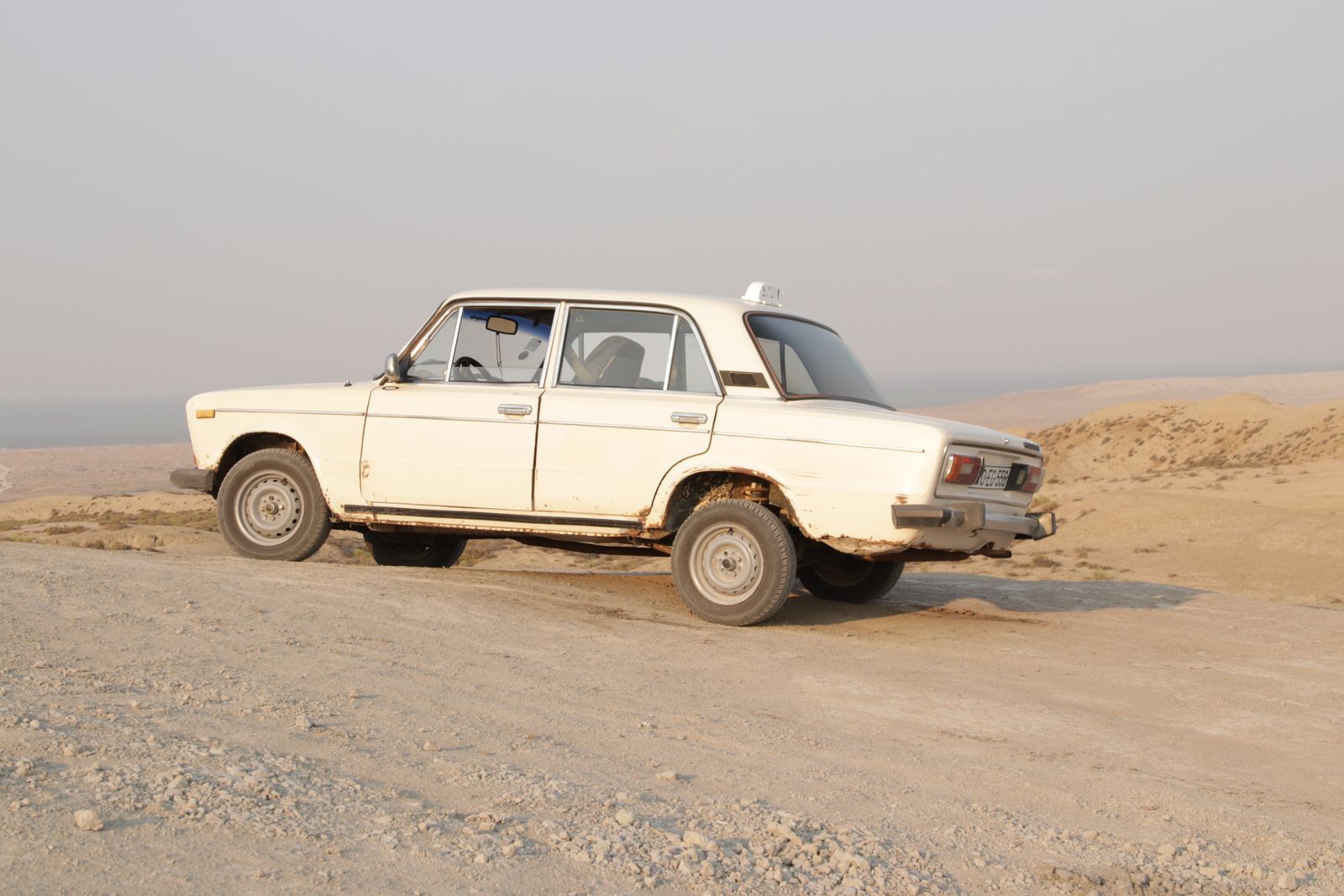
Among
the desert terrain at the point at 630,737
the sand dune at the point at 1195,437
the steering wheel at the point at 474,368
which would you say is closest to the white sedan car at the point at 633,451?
the steering wheel at the point at 474,368

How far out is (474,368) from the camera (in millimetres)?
8211

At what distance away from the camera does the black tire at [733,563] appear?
7.22 meters

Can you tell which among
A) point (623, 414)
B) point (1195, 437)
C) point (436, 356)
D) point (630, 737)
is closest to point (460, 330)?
point (436, 356)

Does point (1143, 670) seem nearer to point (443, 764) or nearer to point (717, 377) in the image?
point (717, 377)

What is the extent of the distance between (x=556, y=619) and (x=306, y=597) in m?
1.38

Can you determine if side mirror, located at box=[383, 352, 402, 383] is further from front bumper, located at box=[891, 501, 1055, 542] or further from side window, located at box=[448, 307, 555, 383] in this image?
front bumper, located at box=[891, 501, 1055, 542]

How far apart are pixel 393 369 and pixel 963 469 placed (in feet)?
12.0

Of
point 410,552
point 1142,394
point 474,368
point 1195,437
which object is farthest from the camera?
point 1142,394

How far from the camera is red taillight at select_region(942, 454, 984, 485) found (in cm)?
694

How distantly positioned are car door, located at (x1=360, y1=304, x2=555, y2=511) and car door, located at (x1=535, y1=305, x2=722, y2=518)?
0.54ft

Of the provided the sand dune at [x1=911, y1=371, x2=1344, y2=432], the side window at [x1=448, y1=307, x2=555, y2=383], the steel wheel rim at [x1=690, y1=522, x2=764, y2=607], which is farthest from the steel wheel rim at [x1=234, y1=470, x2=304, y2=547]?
the sand dune at [x1=911, y1=371, x2=1344, y2=432]

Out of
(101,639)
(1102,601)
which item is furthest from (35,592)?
(1102,601)

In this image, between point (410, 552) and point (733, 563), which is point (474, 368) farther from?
point (410, 552)

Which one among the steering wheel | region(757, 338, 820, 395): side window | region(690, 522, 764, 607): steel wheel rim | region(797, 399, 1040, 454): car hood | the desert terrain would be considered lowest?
the desert terrain
